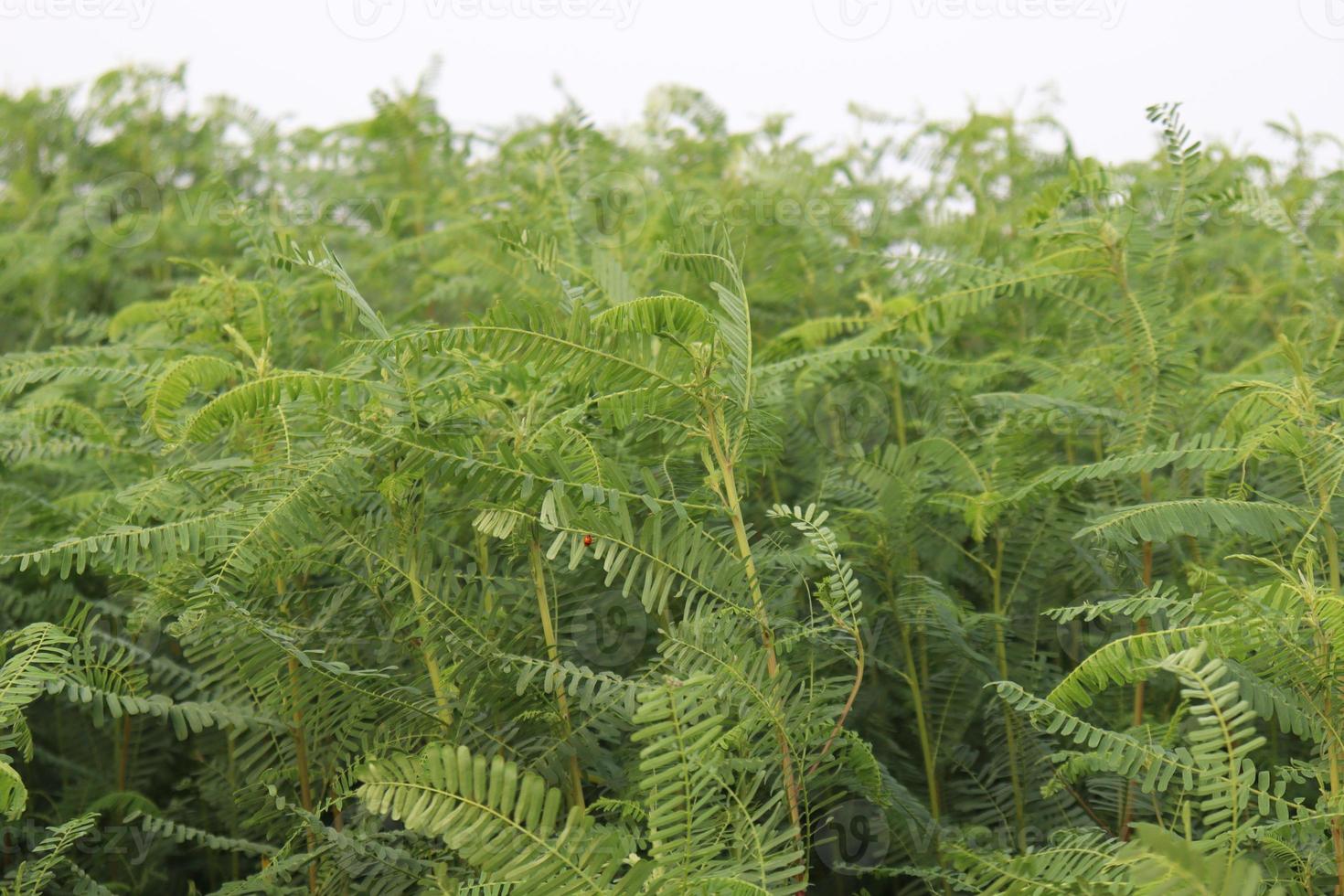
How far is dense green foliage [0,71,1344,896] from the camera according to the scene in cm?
94

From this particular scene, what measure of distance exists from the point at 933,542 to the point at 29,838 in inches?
43.5

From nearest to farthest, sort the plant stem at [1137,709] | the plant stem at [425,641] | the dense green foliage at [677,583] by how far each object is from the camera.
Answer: the dense green foliage at [677,583]
the plant stem at [425,641]
the plant stem at [1137,709]

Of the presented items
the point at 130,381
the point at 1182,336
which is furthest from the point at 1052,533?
the point at 130,381

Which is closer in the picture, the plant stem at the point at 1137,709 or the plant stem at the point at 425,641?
the plant stem at the point at 425,641

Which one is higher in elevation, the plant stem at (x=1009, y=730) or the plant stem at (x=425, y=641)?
the plant stem at (x=425, y=641)

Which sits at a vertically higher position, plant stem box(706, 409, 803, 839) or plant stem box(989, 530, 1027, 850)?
plant stem box(706, 409, 803, 839)

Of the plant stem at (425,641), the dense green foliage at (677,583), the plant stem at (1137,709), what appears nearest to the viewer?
the dense green foliage at (677,583)

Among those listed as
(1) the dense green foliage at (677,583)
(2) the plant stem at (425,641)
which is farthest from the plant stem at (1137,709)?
(2) the plant stem at (425,641)

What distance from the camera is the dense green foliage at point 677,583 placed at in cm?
94

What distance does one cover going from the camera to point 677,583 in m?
1.07

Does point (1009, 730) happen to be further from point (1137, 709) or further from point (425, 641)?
point (425, 641)

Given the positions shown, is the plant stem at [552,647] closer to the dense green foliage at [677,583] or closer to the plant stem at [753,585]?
the dense green foliage at [677,583]

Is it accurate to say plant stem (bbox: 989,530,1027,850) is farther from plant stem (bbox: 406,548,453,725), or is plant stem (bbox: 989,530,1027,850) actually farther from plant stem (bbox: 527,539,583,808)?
plant stem (bbox: 406,548,453,725)

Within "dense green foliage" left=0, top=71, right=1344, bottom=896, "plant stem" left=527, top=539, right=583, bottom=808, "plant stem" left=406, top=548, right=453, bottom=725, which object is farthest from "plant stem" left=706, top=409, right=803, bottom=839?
"plant stem" left=406, top=548, right=453, bottom=725
